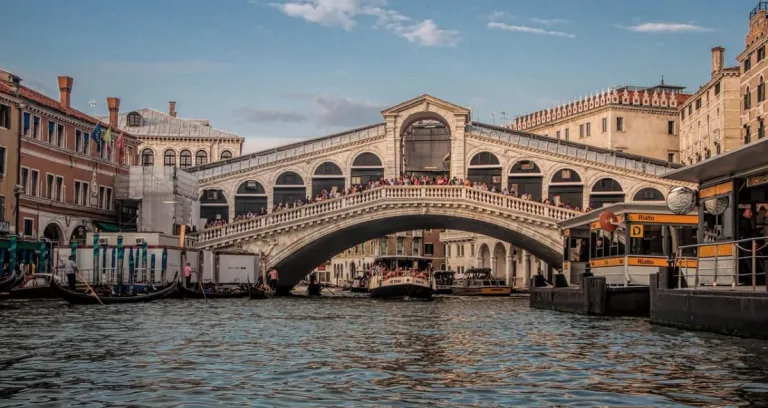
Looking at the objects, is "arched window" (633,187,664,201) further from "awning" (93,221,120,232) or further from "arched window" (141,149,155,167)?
"arched window" (141,149,155,167)

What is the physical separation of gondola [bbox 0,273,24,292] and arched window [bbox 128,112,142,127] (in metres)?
29.8

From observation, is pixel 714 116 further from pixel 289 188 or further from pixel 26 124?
pixel 26 124

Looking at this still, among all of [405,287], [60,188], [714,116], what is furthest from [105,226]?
[714,116]

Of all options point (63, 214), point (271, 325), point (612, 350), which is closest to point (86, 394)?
point (612, 350)

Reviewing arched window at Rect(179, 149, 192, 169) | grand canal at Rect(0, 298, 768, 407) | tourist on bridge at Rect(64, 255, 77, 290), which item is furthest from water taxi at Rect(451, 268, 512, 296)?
grand canal at Rect(0, 298, 768, 407)

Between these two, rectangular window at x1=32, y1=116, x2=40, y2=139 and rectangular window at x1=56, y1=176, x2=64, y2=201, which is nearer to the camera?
rectangular window at x1=32, y1=116, x2=40, y2=139

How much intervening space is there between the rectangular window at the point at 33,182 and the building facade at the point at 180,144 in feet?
68.8

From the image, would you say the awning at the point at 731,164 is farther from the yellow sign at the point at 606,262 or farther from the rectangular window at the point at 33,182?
the rectangular window at the point at 33,182

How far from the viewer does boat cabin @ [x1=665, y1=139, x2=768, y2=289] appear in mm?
14906

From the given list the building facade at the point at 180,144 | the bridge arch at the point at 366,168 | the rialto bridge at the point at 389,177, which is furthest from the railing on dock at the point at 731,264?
the building facade at the point at 180,144

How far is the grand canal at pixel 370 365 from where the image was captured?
9.03 meters

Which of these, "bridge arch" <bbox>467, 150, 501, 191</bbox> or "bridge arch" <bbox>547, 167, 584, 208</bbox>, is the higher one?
"bridge arch" <bbox>467, 150, 501, 191</bbox>

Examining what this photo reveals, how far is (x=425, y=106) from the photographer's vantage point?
44812 mm

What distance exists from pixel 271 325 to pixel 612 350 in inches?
282
